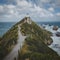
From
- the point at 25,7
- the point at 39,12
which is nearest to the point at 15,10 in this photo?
the point at 25,7

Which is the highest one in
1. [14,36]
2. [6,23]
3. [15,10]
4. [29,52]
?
[15,10]

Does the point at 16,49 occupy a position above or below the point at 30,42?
below

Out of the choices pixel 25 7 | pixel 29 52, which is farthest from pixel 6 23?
pixel 29 52

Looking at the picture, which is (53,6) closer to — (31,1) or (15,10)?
(31,1)

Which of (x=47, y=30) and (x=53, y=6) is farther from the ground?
(x=53, y=6)

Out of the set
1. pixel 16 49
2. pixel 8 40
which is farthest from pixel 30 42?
pixel 8 40

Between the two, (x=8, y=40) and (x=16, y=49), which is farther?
(x=8, y=40)

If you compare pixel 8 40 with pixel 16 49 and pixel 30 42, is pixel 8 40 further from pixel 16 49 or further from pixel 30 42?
pixel 30 42
